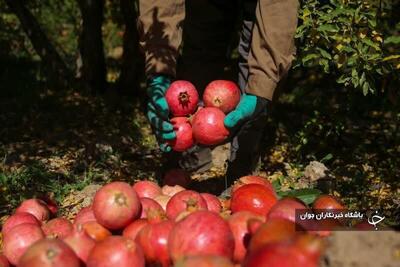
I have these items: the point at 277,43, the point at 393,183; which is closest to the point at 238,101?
the point at 277,43

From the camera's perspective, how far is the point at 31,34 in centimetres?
647

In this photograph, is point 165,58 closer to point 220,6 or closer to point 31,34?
point 220,6

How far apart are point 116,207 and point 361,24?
2.19 meters

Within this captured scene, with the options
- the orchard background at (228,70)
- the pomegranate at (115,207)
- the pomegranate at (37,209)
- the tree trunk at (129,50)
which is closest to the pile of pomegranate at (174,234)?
the pomegranate at (115,207)

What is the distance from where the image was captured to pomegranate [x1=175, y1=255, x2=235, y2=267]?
163 cm

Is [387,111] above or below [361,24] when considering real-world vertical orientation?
below

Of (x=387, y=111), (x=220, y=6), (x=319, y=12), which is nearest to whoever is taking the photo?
(x=319, y=12)

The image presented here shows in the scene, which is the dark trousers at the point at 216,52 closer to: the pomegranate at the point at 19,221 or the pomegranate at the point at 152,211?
the pomegranate at the point at 152,211

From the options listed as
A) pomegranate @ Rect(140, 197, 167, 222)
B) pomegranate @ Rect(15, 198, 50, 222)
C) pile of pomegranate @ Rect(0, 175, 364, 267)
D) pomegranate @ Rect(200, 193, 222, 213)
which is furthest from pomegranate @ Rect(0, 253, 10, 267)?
pomegranate @ Rect(200, 193, 222, 213)

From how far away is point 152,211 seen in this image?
2.21 metres

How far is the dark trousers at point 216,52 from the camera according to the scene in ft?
12.1

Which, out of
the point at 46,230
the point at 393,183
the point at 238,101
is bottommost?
the point at 393,183

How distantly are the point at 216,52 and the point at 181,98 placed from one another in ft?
3.81

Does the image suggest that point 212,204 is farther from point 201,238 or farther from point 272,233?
point 272,233
